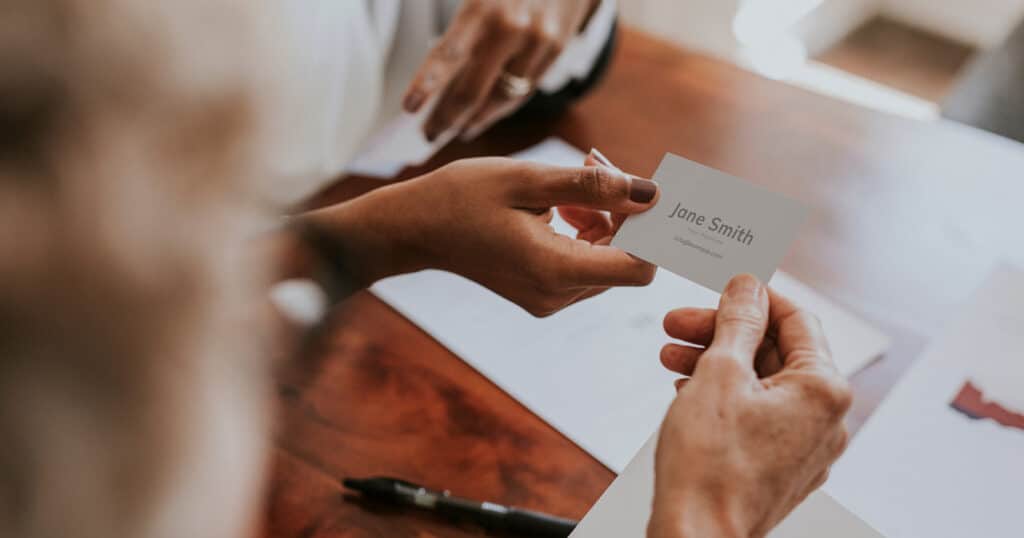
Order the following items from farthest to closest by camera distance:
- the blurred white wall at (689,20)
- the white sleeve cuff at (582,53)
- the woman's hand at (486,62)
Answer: the blurred white wall at (689,20) → the white sleeve cuff at (582,53) → the woman's hand at (486,62)

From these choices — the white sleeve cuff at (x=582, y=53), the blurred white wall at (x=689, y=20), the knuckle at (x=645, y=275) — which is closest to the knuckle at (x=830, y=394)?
the knuckle at (x=645, y=275)

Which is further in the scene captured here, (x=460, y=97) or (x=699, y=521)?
(x=460, y=97)

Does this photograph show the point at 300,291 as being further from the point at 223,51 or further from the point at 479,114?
the point at 479,114

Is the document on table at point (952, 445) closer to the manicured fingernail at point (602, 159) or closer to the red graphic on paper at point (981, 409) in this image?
the red graphic on paper at point (981, 409)

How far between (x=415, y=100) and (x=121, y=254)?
446mm

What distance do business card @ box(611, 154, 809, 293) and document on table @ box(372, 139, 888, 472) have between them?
0.04 metres

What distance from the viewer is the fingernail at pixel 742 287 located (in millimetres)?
432

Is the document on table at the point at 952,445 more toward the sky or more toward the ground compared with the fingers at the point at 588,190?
more toward the ground

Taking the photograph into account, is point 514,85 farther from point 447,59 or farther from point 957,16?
point 957,16

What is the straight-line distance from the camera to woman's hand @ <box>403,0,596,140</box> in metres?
0.68

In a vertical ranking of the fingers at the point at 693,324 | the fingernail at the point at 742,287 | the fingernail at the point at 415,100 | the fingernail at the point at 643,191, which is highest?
the fingernail at the point at 643,191

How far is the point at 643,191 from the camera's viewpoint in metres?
0.45

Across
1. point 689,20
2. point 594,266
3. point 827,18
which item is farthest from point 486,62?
point 827,18

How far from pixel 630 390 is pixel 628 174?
15 centimetres
